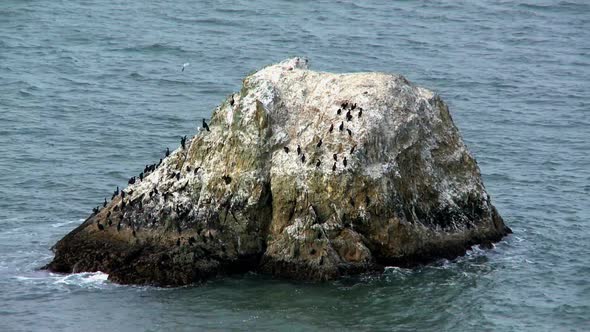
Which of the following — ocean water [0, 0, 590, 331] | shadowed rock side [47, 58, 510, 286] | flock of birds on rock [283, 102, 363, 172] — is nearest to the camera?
ocean water [0, 0, 590, 331]

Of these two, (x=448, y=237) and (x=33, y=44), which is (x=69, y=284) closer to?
(x=448, y=237)

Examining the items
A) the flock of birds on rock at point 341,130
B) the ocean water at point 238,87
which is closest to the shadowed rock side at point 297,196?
the flock of birds on rock at point 341,130

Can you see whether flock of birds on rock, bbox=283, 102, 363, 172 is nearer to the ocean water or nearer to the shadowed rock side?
the shadowed rock side

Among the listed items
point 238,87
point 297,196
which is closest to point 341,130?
point 297,196

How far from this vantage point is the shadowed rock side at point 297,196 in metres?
42.7

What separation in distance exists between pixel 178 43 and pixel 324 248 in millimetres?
40556

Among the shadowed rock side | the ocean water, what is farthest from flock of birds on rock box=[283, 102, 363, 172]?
the ocean water

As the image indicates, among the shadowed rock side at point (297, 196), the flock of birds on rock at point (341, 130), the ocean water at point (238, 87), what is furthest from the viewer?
the flock of birds on rock at point (341, 130)

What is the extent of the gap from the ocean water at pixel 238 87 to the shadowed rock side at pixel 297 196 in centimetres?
80

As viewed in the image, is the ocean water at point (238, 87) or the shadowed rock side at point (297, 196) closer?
the ocean water at point (238, 87)

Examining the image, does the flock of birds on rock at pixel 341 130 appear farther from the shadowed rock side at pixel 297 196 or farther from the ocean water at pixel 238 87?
the ocean water at pixel 238 87

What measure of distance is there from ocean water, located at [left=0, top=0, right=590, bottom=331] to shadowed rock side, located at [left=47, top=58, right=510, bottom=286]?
2.63 ft

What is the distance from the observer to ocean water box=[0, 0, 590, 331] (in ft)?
134

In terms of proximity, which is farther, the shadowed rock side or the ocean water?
the shadowed rock side
